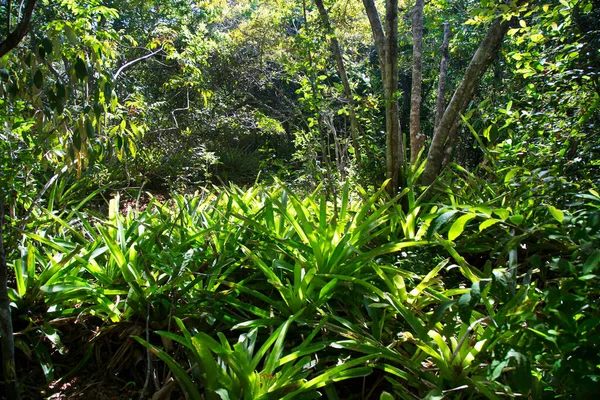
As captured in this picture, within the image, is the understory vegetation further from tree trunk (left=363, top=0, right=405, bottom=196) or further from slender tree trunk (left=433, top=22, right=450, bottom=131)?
slender tree trunk (left=433, top=22, right=450, bottom=131)

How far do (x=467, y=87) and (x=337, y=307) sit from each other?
170 centimetres

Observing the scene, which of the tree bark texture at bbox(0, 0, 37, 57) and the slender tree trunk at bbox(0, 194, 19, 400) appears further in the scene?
the slender tree trunk at bbox(0, 194, 19, 400)

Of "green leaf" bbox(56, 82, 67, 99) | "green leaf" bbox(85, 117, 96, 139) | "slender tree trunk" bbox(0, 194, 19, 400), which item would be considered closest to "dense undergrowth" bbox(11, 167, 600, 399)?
"slender tree trunk" bbox(0, 194, 19, 400)

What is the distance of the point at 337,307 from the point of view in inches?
76.6

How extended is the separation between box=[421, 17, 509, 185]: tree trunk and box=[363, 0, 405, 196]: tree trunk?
22cm

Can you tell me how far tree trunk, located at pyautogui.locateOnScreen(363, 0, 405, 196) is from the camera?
2.78 meters

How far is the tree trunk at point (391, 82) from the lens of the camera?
9.11 ft

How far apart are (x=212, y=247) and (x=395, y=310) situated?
1.05m

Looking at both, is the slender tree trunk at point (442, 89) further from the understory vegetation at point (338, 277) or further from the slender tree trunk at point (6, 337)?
the slender tree trunk at point (6, 337)

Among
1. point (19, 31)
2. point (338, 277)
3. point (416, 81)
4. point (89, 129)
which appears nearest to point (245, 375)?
point (338, 277)

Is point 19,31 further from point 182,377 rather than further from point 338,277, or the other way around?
point 338,277

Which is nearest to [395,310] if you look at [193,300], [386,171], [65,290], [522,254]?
[193,300]

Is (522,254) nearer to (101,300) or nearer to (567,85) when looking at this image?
(567,85)

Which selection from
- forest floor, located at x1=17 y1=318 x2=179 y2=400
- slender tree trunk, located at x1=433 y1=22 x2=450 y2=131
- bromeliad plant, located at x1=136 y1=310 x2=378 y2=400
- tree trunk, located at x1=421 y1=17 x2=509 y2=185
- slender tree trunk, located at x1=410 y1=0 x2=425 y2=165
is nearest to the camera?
bromeliad plant, located at x1=136 y1=310 x2=378 y2=400
